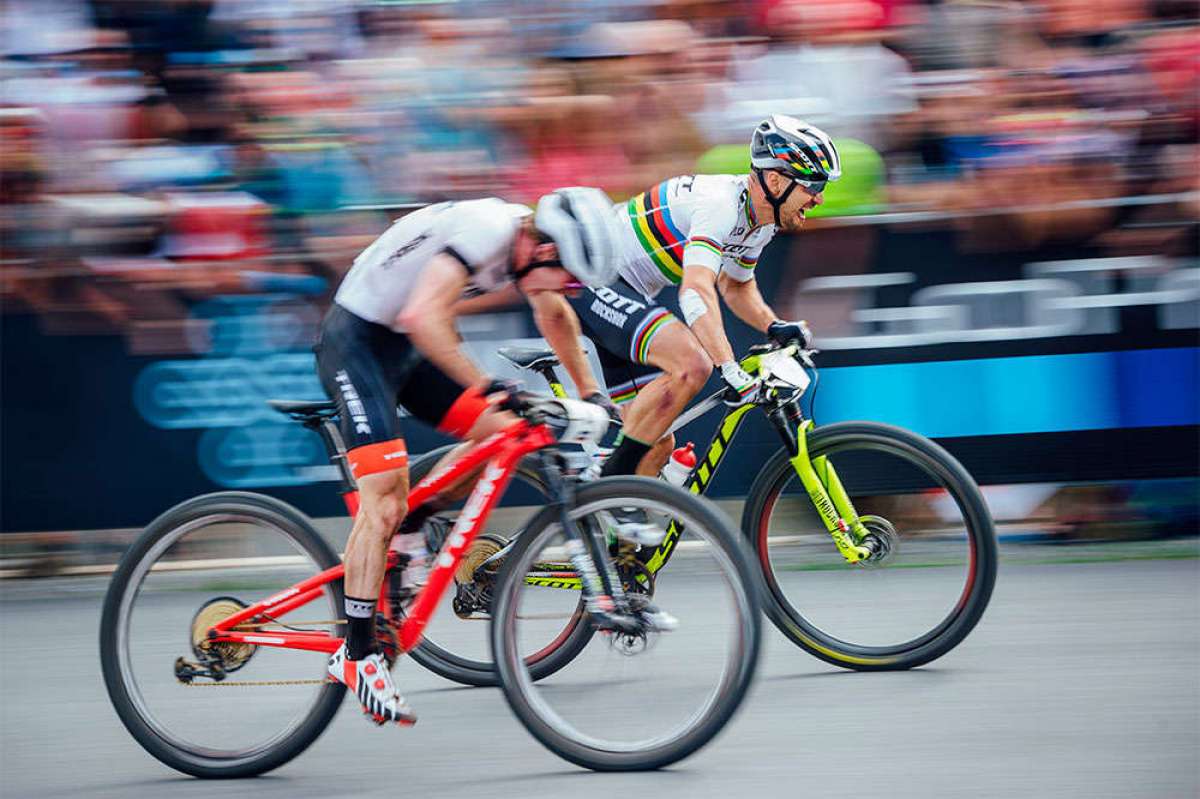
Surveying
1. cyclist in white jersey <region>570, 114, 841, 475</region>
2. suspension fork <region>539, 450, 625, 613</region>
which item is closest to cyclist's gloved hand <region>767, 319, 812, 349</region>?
cyclist in white jersey <region>570, 114, 841, 475</region>

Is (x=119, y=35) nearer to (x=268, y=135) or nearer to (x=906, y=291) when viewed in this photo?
(x=268, y=135)

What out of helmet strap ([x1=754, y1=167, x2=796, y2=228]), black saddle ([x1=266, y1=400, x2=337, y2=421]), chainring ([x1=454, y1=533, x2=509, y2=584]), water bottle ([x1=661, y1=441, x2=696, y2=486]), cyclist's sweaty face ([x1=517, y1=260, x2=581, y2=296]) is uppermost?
cyclist's sweaty face ([x1=517, y1=260, x2=581, y2=296])

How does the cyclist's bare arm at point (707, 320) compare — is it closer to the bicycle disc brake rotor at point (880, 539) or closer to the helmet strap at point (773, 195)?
the helmet strap at point (773, 195)

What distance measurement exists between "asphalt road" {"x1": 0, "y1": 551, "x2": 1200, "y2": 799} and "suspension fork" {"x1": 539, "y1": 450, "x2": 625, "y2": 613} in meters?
0.49

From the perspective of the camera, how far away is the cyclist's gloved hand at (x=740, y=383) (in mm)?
5246

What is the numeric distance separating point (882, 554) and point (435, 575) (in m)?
1.70

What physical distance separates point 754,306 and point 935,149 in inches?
88.1

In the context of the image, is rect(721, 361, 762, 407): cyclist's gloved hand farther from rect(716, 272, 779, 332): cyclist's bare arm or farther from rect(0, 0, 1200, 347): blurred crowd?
rect(0, 0, 1200, 347): blurred crowd

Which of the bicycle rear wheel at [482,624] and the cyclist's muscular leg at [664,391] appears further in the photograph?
the cyclist's muscular leg at [664,391]

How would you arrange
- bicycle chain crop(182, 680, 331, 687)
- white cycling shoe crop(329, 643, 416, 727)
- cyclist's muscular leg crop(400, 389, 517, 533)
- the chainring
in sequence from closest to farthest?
white cycling shoe crop(329, 643, 416, 727)
bicycle chain crop(182, 680, 331, 687)
cyclist's muscular leg crop(400, 389, 517, 533)
the chainring

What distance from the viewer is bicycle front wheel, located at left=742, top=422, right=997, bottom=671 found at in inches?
202

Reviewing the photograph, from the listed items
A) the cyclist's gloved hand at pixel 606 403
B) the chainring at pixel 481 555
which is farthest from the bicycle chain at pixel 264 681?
the cyclist's gloved hand at pixel 606 403

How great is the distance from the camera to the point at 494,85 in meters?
7.93

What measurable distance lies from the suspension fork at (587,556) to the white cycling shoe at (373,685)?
618mm
